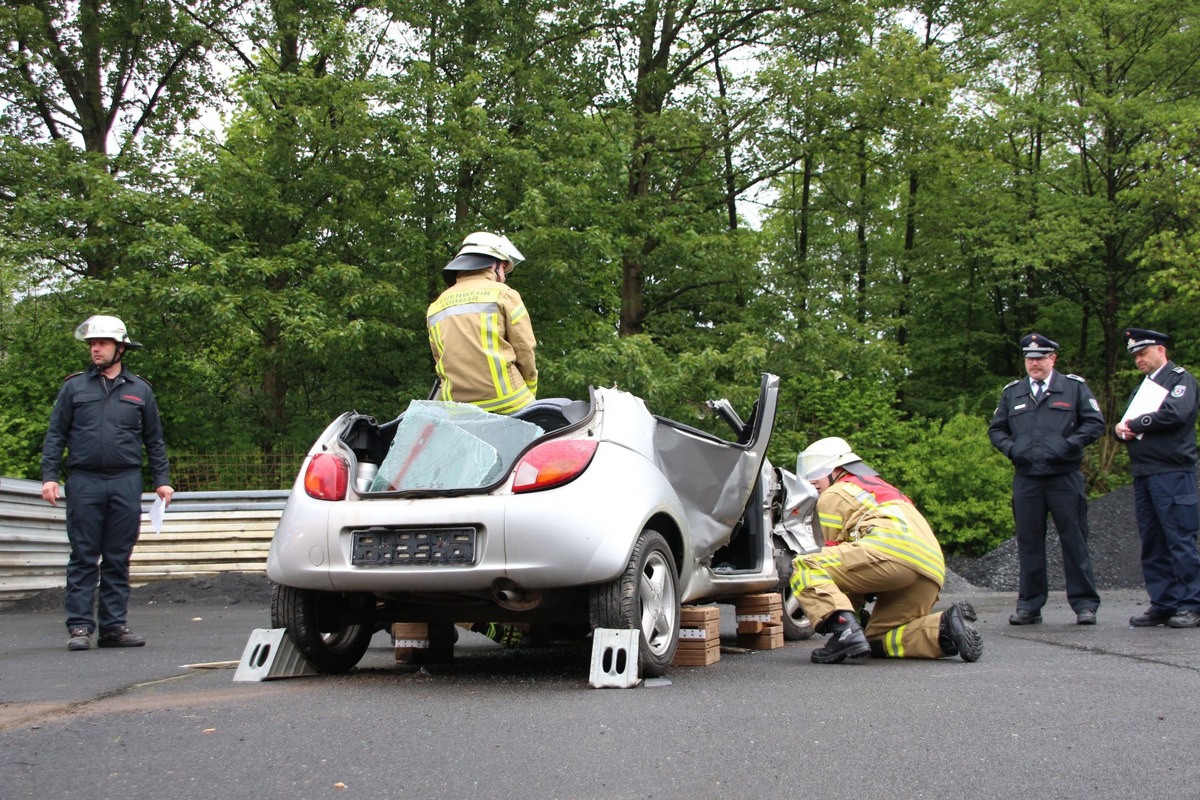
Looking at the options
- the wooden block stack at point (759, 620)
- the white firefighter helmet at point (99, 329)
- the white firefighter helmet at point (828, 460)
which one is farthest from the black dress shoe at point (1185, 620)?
the white firefighter helmet at point (99, 329)

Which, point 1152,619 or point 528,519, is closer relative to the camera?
point 528,519

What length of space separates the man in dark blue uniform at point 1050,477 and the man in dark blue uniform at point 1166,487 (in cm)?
32

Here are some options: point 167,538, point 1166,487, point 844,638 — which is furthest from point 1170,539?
point 167,538

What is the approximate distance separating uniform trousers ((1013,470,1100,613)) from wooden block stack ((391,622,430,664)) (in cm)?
439

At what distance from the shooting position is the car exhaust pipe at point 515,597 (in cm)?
473

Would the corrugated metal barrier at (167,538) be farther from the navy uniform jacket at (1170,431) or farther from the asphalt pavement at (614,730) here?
the navy uniform jacket at (1170,431)

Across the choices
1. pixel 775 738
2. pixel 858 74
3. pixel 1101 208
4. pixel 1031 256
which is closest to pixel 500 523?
pixel 775 738

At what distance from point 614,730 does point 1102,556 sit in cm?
1112

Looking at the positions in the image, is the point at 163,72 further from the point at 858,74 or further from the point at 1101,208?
the point at 1101,208

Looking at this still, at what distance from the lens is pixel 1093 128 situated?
999 inches

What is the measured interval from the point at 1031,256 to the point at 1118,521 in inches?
464

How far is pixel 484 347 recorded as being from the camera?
565 cm

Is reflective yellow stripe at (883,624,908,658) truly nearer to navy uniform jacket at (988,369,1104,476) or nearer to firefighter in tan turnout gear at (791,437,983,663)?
firefighter in tan turnout gear at (791,437,983,663)

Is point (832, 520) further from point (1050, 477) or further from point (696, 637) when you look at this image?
point (1050, 477)
